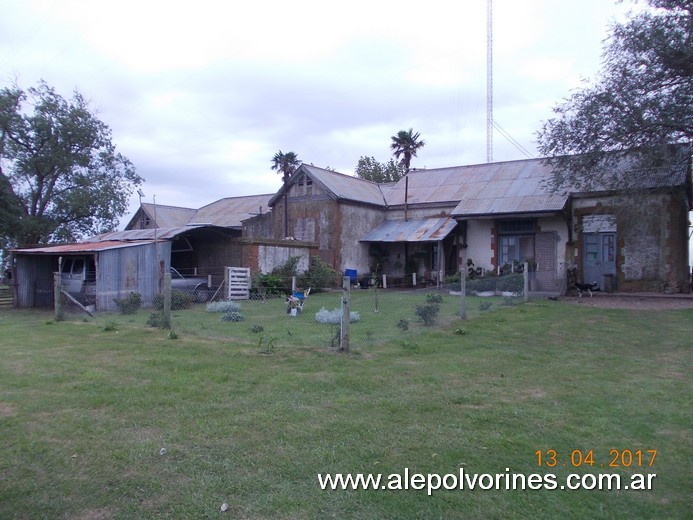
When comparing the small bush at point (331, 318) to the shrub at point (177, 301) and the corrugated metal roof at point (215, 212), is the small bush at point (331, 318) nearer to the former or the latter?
the shrub at point (177, 301)

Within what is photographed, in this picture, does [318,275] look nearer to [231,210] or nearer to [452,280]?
[452,280]

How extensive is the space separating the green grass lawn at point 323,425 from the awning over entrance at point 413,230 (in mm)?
16360

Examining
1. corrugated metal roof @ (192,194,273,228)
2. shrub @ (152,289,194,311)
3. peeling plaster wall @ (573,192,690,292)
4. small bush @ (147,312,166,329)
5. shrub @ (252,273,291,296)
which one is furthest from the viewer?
corrugated metal roof @ (192,194,273,228)

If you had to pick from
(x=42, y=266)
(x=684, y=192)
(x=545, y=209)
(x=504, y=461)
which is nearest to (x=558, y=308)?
(x=545, y=209)

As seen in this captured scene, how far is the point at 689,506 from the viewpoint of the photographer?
3664 mm

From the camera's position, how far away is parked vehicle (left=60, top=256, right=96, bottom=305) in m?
18.8

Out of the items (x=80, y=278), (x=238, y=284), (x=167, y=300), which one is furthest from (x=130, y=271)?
(x=167, y=300)

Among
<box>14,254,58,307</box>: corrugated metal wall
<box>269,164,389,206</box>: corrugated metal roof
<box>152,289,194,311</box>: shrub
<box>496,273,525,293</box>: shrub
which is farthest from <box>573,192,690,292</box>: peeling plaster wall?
<box>14,254,58,307</box>: corrugated metal wall

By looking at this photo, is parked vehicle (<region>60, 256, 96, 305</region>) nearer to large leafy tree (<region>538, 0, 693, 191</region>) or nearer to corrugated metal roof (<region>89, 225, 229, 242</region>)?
corrugated metal roof (<region>89, 225, 229, 242</region>)

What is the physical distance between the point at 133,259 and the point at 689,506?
19.1 metres

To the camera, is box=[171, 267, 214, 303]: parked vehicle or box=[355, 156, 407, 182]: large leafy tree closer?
box=[171, 267, 214, 303]: parked vehicle

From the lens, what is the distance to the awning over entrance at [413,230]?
25859mm

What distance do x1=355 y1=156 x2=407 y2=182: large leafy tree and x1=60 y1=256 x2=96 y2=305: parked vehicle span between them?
39.1 meters

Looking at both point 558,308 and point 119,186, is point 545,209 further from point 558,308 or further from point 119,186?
point 119,186
